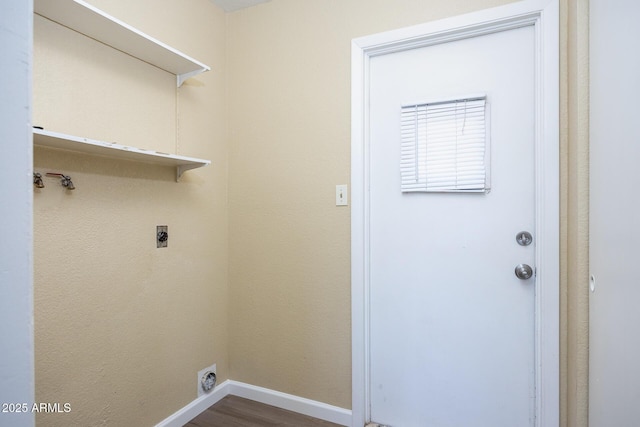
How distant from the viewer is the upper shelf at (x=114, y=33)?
1.15 metres

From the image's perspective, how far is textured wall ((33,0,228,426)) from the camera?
4.08 ft

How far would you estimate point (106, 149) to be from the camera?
1277mm

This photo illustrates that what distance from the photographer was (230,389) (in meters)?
2.08

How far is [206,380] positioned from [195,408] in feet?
0.48

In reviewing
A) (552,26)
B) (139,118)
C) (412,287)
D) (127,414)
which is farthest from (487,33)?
(127,414)

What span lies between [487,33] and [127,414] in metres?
2.48

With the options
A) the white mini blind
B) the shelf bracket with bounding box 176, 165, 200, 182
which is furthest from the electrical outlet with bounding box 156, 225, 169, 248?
the white mini blind

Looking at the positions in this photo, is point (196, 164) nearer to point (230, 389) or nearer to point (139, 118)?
point (139, 118)

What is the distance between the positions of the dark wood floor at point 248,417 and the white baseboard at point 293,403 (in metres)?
0.02

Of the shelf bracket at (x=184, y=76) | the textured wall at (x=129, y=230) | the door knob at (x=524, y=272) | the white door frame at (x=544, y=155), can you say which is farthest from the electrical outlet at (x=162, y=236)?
the door knob at (x=524, y=272)

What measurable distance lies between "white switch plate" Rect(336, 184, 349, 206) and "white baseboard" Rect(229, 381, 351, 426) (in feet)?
3.78

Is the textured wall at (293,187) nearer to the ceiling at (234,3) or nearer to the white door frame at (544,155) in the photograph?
the ceiling at (234,3)

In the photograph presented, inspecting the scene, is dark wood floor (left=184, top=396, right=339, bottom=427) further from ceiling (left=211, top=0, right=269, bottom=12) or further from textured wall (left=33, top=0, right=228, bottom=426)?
ceiling (left=211, top=0, right=269, bottom=12)

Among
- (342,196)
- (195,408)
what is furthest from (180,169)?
(195,408)
